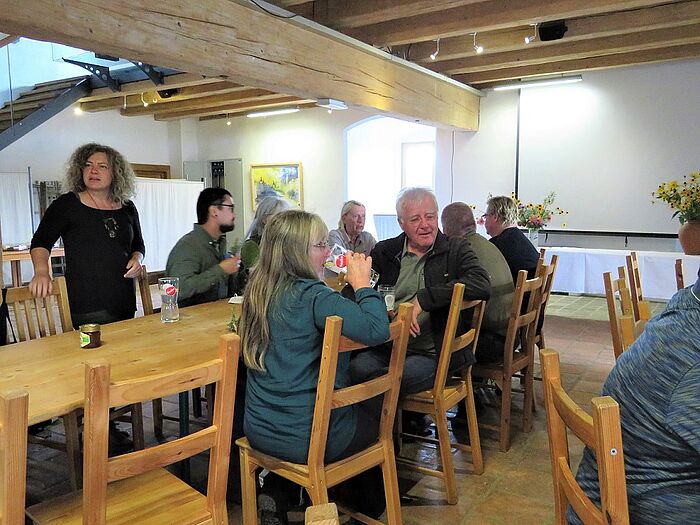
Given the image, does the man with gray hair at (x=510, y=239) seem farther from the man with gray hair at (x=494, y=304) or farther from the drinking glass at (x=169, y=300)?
the drinking glass at (x=169, y=300)

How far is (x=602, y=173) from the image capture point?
7.52 metres

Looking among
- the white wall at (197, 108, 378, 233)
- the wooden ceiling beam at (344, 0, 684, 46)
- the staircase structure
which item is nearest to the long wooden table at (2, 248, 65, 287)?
the staircase structure

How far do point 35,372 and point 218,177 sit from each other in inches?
370

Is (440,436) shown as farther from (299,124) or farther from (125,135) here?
(125,135)

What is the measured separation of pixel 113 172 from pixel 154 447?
197 cm

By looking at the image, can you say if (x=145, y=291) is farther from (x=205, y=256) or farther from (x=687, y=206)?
(x=687, y=206)

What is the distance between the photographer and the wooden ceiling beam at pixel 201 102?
8109 millimetres

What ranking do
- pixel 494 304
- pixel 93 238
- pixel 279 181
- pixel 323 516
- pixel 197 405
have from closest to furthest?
pixel 323 516 < pixel 93 238 < pixel 494 304 < pixel 197 405 < pixel 279 181

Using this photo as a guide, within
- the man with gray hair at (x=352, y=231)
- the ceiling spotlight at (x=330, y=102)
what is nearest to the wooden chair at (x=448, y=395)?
the man with gray hair at (x=352, y=231)

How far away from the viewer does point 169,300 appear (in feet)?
8.50

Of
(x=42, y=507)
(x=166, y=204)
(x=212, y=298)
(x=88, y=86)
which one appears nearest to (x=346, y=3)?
(x=212, y=298)

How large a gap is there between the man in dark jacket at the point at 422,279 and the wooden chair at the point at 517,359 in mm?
303

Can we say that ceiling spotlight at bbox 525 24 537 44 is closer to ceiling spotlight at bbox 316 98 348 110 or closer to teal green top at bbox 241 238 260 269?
ceiling spotlight at bbox 316 98 348 110

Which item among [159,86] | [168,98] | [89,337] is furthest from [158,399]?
[168,98]
